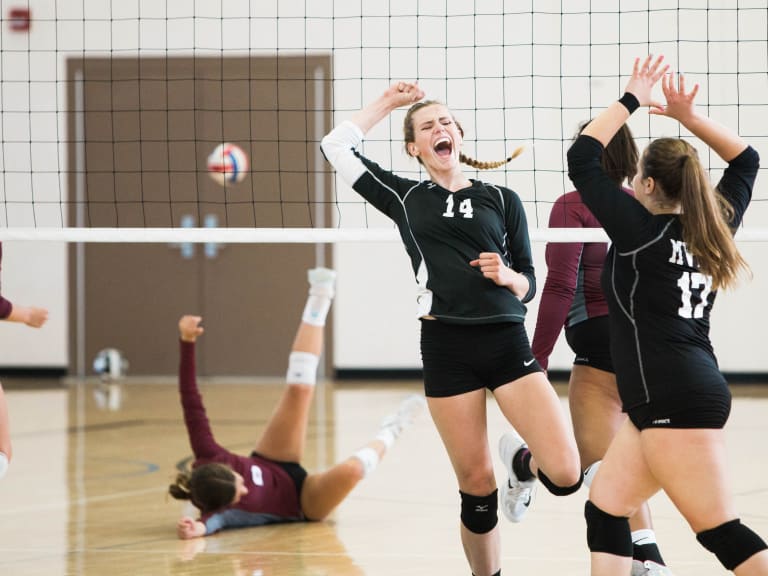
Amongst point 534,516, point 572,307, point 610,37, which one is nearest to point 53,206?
point 610,37

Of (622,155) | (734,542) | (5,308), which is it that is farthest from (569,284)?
(5,308)

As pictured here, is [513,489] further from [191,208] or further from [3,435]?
[191,208]

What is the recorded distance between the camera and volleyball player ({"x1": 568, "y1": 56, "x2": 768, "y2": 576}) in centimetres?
294

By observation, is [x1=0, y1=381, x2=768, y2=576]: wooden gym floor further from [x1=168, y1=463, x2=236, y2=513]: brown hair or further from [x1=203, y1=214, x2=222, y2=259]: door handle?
[x1=203, y1=214, x2=222, y2=259]: door handle

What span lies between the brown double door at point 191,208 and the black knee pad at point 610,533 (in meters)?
8.14

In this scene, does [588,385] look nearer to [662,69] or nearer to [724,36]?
[662,69]

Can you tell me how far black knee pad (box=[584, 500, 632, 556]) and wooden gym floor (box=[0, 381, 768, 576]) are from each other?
1361 millimetres

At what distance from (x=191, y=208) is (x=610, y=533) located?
879 cm

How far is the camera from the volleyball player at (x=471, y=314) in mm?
3613

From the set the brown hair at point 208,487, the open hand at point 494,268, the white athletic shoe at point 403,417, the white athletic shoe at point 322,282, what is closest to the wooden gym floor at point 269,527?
the brown hair at point 208,487

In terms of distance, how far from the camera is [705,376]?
301 cm

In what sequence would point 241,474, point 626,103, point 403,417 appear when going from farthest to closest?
1. point 403,417
2. point 241,474
3. point 626,103

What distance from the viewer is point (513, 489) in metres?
4.16

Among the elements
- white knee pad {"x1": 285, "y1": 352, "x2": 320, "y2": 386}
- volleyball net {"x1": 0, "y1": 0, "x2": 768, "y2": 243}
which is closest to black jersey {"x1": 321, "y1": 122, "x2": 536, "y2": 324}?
white knee pad {"x1": 285, "y1": 352, "x2": 320, "y2": 386}
